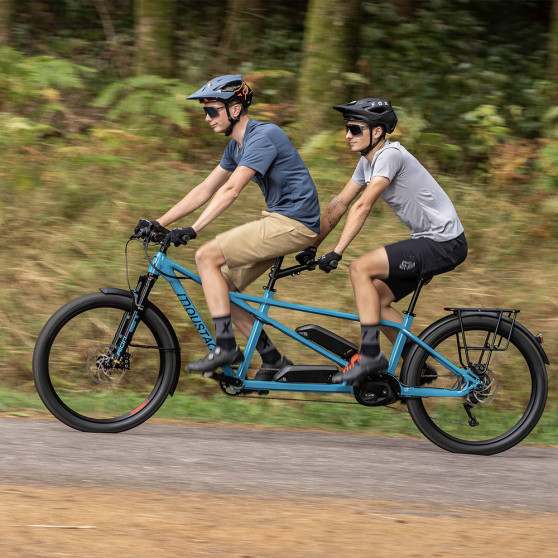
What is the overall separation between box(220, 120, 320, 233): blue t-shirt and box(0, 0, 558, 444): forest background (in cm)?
182

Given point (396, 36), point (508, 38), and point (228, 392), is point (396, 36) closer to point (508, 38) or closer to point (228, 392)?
point (508, 38)

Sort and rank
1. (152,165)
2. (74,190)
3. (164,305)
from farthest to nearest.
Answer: (152,165) < (74,190) < (164,305)

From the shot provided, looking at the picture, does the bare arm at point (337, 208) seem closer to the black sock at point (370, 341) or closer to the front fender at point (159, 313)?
the black sock at point (370, 341)

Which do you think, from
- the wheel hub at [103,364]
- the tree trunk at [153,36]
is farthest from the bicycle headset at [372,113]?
the tree trunk at [153,36]

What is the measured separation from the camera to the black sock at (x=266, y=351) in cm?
622

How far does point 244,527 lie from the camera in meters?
4.45

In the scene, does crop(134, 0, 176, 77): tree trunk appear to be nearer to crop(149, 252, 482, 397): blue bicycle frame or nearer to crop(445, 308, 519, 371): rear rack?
crop(149, 252, 482, 397): blue bicycle frame

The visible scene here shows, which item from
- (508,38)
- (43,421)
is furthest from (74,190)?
(508,38)

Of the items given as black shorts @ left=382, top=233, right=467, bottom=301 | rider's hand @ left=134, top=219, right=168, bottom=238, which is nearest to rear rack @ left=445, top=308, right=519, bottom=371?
black shorts @ left=382, top=233, right=467, bottom=301

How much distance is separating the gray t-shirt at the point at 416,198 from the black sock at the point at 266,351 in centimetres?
126

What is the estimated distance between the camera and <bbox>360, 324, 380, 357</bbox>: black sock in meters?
5.98

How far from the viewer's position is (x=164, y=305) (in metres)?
8.17

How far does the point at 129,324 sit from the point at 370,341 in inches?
64.7

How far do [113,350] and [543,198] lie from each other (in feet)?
18.4
